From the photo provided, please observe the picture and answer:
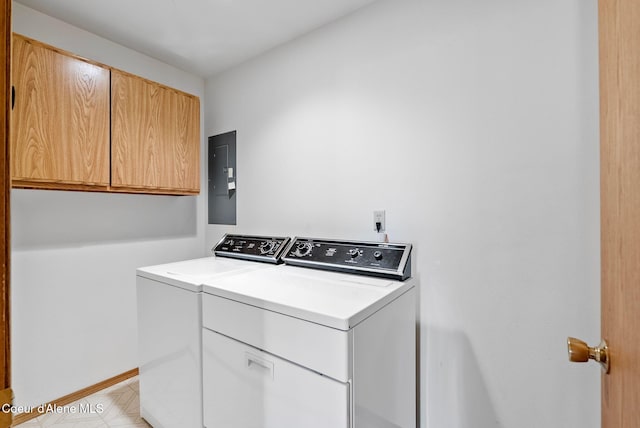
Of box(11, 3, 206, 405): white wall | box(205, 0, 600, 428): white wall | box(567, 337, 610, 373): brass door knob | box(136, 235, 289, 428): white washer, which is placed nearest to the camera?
box(567, 337, 610, 373): brass door knob

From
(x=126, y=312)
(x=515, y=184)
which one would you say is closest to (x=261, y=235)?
(x=126, y=312)

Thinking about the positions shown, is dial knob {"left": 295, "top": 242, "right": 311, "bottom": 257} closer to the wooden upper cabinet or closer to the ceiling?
the wooden upper cabinet

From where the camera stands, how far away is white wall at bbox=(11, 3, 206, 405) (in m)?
1.82

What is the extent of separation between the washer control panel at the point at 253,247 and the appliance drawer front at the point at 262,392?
69 centimetres

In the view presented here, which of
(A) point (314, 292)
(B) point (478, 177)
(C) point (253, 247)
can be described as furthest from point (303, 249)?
(B) point (478, 177)

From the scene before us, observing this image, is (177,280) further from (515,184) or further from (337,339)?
(515,184)

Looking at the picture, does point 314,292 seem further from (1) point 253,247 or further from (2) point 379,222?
(1) point 253,247

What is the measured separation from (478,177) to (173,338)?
174cm

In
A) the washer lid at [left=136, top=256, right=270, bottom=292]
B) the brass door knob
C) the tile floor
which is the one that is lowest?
the tile floor

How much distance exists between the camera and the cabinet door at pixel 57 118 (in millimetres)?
1609

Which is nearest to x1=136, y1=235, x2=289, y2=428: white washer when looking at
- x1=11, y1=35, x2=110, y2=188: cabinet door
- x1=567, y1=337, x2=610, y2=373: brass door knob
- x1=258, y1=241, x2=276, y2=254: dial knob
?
x1=258, y1=241, x2=276, y2=254: dial knob

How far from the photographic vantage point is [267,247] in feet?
6.78

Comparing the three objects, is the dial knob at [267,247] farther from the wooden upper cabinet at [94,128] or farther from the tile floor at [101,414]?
the tile floor at [101,414]

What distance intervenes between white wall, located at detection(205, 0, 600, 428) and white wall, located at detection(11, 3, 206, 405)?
143 centimetres
